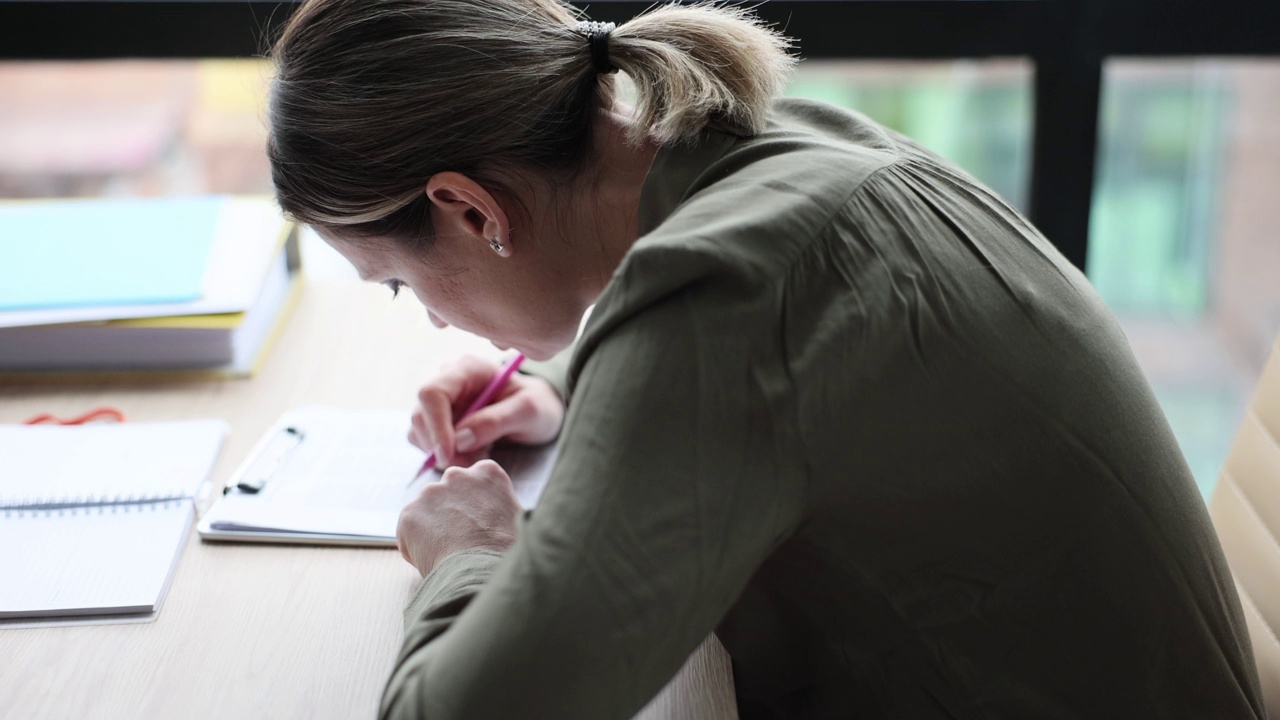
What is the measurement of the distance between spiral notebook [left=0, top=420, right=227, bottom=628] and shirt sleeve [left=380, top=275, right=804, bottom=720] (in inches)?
14.8

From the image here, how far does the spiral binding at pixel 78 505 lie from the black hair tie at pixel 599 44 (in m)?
0.58

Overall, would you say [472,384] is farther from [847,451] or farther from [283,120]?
[847,451]

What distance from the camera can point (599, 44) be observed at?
958mm

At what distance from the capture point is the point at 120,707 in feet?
2.69

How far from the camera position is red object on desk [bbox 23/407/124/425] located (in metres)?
1.26

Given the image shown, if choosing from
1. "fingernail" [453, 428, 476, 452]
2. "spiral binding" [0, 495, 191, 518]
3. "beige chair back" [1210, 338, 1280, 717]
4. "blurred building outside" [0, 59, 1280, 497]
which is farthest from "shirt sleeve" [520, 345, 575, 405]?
"blurred building outside" [0, 59, 1280, 497]

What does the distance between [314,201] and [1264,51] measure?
153 centimetres

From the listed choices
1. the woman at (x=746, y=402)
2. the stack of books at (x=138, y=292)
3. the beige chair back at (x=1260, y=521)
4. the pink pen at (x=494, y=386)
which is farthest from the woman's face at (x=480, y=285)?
the beige chair back at (x=1260, y=521)

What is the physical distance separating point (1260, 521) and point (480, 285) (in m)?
0.77

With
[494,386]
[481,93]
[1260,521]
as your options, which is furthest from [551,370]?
[1260,521]

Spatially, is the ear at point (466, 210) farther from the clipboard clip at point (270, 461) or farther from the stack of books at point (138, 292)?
the stack of books at point (138, 292)

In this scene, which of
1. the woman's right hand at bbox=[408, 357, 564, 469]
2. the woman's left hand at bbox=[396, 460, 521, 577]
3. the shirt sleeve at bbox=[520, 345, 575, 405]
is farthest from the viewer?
the shirt sleeve at bbox=[520, 345, 575, 405]

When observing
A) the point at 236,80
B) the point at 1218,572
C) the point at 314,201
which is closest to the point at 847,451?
the point at 1218,572

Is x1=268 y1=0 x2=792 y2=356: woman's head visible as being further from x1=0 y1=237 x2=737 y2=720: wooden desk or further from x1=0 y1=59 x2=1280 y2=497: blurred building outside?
x1=0 y1=59 x2=1280 y2=497: blurred building outside
